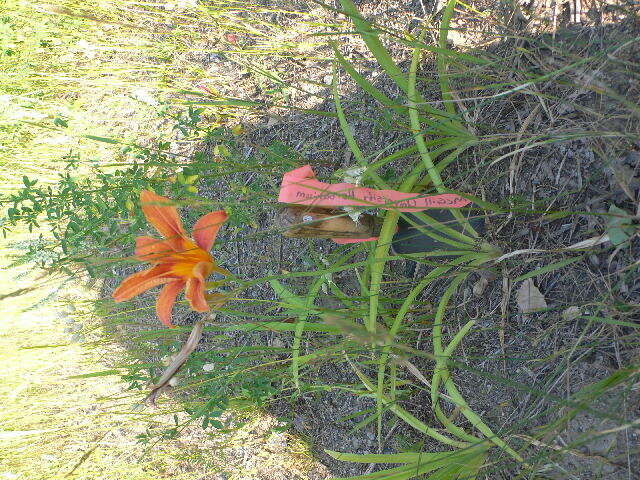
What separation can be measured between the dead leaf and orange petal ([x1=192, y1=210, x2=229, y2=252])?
2.35 feet

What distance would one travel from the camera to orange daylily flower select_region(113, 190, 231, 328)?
1155 millimetres

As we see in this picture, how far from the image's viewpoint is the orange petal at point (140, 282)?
1.16 m

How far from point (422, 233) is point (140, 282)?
2.31 feet

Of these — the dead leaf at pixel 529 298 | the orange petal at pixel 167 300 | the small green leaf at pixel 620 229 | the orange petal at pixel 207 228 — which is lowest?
the dead leaf at pixel 529 298

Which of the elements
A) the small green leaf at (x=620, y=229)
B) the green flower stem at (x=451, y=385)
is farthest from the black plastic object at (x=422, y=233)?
the small green leaf at (x=620, y=229)

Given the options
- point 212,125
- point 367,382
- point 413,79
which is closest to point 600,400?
point 367,382

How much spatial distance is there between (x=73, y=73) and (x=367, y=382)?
84.4 inches

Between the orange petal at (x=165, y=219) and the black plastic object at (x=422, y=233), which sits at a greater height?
the orange petal at (x=165, y=219)

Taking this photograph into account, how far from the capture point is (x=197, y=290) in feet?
3.78

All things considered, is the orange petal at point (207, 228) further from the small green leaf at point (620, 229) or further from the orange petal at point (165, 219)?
the small green leaf at point (620, 229)

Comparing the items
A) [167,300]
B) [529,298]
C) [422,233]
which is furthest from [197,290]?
[529,298]

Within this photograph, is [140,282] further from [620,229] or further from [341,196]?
[620,229]

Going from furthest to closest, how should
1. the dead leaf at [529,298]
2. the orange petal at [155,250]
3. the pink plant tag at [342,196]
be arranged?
the dead leaf at [529,298]
the orange petal at [155,250]
the pink plant tag at [342,196]

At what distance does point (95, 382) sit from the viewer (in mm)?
2557
